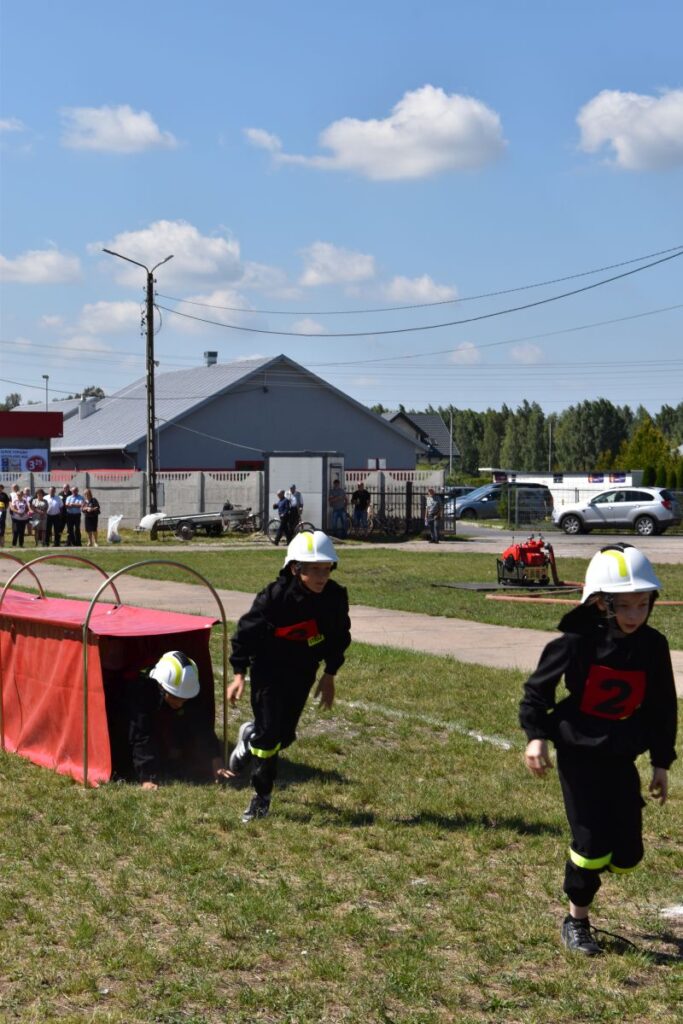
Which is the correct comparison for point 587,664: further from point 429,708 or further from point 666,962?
point 429,708

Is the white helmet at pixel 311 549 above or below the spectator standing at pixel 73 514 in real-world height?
above

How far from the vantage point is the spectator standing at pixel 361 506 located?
39625 millimetres

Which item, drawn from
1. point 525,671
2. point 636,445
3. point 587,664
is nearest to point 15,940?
point 587,664

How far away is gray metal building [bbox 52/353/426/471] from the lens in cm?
5472

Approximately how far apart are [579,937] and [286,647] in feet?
8.01

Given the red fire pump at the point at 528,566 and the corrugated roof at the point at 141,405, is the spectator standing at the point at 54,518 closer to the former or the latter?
the red fire pump at the point at 528,566

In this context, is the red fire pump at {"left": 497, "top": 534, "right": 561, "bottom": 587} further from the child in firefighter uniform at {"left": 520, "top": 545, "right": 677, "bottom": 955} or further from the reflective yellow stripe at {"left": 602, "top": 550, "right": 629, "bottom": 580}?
the reflective yellow stripe at {"left": 602, "top": 550, "right": 629, "bottom": 580}

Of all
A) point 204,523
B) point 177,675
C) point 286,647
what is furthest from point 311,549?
point 204,523

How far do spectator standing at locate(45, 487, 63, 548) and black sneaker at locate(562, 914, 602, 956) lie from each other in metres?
30.2

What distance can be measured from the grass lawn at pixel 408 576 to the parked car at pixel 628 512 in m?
Answer: 9.29

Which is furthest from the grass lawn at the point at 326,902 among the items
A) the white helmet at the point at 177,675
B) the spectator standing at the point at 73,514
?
the spectator standing at the point at 73,514

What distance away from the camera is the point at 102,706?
769 centimetres

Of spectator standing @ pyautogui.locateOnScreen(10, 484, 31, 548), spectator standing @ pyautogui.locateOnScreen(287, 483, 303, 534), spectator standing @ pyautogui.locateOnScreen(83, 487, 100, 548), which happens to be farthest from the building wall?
spectator standing @ pyautogui.locateOnScreen(10, 484, 31, 548)

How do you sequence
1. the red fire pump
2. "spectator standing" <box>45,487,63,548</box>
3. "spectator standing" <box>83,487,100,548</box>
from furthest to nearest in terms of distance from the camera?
"spectator standing" <box>83,487,100,548</box>, "spectator standing" <box>45,487,63,548</box>, the red fire pump
